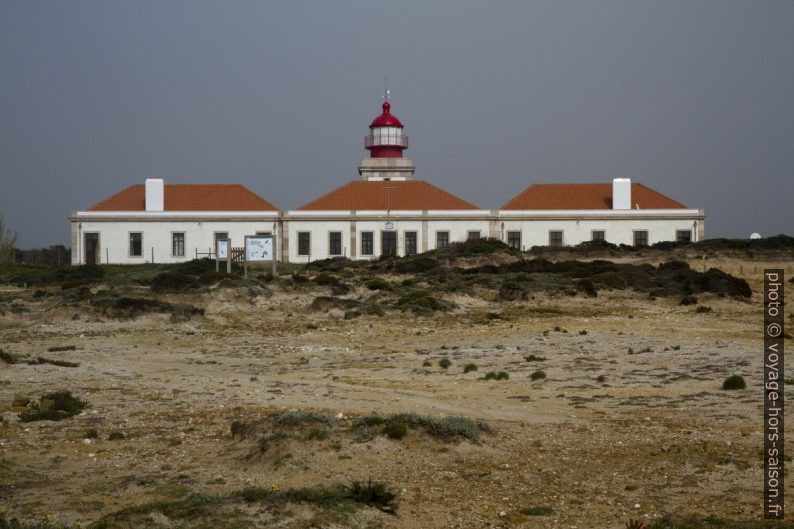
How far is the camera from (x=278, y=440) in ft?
28.0

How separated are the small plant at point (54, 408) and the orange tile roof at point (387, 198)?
114 ft

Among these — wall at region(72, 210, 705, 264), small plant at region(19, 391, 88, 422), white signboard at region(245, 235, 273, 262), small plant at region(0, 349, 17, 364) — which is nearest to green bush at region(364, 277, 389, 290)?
white signboard at region(245, 235, 273, 262)

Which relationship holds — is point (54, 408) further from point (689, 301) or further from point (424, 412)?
point (689, 301)

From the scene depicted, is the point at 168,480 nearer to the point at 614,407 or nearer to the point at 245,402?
the point at 245,402

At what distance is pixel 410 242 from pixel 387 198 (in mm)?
2735

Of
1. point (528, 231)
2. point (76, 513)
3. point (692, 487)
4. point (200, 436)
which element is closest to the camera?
point (76, 513)

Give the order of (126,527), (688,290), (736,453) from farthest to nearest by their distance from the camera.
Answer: (688,290) < (736,453) < (126,527)

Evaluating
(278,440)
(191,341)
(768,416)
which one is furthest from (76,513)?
(191,341)

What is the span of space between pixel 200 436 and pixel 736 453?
4.84 m

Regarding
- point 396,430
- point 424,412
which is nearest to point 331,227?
point 424,412

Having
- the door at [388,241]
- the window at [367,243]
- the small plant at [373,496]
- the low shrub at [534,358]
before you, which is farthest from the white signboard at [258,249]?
the small plant at [373,496]

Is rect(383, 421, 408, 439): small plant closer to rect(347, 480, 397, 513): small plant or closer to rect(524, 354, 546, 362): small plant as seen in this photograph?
rect(347, 480, 397, 513): small plant

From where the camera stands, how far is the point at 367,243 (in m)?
44.9

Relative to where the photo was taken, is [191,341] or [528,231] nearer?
[191,341]
